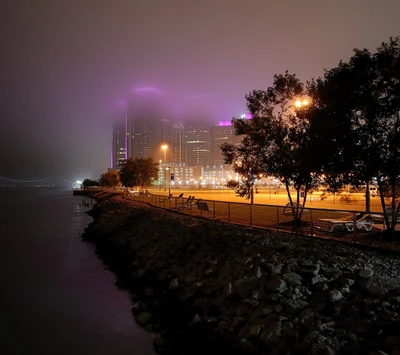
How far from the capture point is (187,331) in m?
7.82

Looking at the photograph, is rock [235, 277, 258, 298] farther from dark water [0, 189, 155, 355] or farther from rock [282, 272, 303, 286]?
dark water [0, 189, 155, 355]

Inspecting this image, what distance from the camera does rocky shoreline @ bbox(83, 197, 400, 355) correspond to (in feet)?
19.2

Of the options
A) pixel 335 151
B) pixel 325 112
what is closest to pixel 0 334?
pixel 335 151

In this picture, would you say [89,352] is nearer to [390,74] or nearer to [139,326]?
[139,326]

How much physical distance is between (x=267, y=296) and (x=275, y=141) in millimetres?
9887

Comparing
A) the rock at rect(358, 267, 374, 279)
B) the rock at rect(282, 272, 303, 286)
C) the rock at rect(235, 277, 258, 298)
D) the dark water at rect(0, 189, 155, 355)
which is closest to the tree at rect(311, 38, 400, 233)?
the rock at rect(358, 267, 374, 279)

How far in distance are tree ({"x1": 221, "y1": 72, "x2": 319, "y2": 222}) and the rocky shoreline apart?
3.91 meters

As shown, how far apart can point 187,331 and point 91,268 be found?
9.67 m

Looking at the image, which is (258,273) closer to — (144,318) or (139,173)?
(144,318)

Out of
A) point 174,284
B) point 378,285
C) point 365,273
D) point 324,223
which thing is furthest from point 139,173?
point 378,285

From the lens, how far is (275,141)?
16156 mm

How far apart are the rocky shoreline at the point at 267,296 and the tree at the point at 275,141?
154 inches

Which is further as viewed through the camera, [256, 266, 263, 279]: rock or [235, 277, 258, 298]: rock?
[256, 266, 263, 279]: rock

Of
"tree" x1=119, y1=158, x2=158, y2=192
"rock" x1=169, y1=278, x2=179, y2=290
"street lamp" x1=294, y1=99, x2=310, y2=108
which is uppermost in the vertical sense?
"street lamp" x1=294, y1=99, x2=310, y2=108
